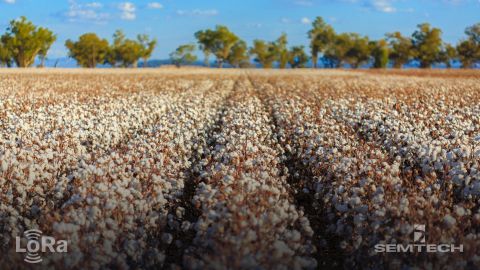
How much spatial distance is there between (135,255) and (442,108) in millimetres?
11611

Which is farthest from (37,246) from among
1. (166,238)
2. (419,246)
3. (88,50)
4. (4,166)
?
(88,50)

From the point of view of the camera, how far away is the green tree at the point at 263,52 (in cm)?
15162

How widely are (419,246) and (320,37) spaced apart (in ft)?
454

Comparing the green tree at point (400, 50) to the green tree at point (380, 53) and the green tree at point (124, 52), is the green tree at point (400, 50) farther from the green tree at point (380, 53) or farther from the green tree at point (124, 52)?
the green tree at point (124, 52)

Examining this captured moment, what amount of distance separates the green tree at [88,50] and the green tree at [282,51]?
48.3 m

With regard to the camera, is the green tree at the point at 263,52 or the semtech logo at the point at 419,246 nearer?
the semtech logo at the point at 419,246

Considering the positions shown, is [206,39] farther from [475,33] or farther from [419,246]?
[419,246]

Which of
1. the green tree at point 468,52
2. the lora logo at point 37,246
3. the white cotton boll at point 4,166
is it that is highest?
the green tree at point 468,52

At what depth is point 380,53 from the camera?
424ft

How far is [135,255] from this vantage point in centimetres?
518

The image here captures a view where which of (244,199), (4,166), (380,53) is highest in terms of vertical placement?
(380,53)

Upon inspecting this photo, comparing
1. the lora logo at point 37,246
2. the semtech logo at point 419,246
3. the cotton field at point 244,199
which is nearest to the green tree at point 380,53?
the cotton field at point 244,199

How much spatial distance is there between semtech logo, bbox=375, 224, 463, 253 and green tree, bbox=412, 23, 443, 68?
12311 cm

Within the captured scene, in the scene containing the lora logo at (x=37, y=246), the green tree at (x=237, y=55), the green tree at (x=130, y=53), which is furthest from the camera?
the green tree at (x=237, y=55)
